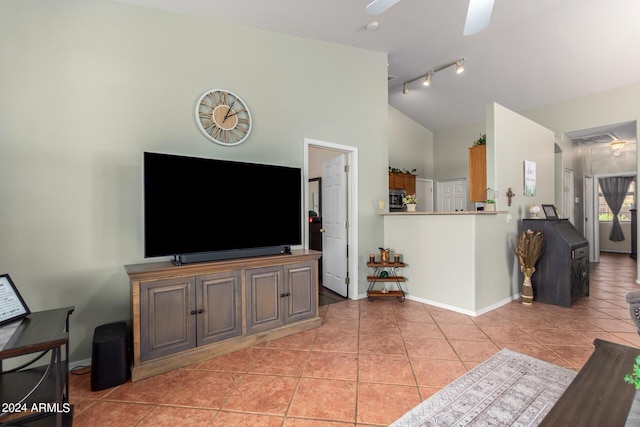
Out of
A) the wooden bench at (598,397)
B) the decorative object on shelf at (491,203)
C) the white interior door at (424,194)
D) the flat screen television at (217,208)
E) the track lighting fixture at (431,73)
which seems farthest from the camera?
the white interior door at (424,194)

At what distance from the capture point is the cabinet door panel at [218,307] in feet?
8.06

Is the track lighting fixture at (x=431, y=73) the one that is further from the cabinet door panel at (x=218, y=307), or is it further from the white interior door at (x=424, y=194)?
the cabinet door panel at (x=218, y=307)

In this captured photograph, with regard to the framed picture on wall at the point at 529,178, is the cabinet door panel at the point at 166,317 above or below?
below

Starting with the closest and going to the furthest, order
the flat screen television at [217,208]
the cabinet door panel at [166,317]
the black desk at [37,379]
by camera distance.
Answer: the black desk at [37,379], the cabinet door panel at [166,317], the flat screen television at [217,208]

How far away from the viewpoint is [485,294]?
360 cm

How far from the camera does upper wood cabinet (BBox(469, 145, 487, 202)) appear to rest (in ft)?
14.4

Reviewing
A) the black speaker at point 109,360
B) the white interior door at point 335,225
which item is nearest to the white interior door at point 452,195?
the white interior door at point 335,225

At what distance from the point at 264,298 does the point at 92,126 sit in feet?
6.82

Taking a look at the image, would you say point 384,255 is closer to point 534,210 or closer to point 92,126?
point 534,210

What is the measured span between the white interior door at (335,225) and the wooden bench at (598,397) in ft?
9.67

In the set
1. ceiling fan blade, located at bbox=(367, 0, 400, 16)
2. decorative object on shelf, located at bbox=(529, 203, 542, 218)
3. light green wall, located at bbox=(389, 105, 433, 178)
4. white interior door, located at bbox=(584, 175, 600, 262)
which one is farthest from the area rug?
white interior door, located at bbox=(584, 175, 600, 262)

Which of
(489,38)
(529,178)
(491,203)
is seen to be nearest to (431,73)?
(489,38)

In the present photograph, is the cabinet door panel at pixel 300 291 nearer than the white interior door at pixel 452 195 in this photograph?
Yes

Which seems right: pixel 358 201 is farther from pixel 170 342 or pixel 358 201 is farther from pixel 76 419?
pixel 76 419
